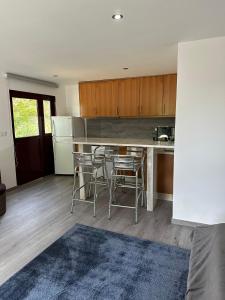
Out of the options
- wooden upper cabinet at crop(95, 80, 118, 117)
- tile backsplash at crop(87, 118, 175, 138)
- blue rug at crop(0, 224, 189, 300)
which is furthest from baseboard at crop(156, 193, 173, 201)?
wooden upper cabinet at crop(95, 80, 118, 117)

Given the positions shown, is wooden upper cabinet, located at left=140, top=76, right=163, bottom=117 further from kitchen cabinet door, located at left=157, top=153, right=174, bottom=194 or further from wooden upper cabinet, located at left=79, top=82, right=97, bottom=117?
kitchen cabinet door, located at left=157, top=153, right=174, bottom=194

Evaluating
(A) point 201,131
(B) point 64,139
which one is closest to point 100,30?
(A) point 201,131

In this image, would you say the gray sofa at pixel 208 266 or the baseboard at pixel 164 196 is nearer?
the gray sofa at pixel 208 266

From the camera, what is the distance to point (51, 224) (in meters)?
3.07

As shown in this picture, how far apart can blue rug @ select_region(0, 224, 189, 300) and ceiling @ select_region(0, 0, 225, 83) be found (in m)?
2.39

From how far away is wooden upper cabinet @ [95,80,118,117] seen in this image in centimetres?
517

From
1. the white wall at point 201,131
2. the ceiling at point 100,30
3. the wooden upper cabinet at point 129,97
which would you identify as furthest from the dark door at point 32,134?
the white wall at point 201,131

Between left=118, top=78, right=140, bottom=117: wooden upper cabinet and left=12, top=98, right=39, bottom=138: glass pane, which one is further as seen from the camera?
left=118, top=78, right=140, bottom=117: wooden upper cabinet

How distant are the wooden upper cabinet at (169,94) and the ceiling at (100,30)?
103cm

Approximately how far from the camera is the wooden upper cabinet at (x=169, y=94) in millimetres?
4605

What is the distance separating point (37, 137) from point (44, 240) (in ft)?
10.3

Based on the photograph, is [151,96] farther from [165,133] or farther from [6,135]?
[6,135]

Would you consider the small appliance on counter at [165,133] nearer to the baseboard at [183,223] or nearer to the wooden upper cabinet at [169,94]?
the wooden upper cabinet at [169,94]

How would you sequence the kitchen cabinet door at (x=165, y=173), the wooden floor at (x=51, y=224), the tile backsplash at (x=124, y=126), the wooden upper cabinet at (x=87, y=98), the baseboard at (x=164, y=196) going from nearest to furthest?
the wooden floor at (x=51, y=224)
the kitchen cabinet door at (x=165, y=173)
the baseboard at (x=164, y=196)
the tile backsplash at (x=124, y=126)
the wooden upper cabinet at (x=87, y=98)
